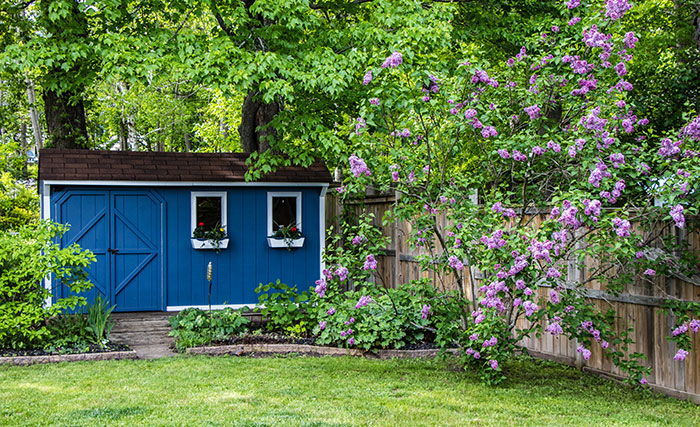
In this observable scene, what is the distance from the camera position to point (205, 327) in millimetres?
8281

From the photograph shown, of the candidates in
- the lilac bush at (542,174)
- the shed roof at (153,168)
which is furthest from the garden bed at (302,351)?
the shed roof at (153,168)

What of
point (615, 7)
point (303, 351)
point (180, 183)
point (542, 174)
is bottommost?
point (303, 351)

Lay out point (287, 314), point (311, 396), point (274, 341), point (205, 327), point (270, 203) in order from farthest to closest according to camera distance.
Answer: point (270, 203) < point (287, 314) < point (205, 327) < point (274, 341) < point (311, 396)

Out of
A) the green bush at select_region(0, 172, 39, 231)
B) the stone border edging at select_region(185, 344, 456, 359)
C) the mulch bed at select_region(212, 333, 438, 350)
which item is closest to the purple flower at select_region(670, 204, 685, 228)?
the stone border edging at select_region(185, 344, 456, 359)

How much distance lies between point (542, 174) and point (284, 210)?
5.51 metres

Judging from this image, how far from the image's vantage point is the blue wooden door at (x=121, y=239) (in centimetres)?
988

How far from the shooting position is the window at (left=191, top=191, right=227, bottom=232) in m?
10.5

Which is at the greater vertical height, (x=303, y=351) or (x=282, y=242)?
(x=282, y=242)

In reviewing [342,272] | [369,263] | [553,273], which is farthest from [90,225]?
[553,273]

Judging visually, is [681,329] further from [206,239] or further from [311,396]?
[206,239]

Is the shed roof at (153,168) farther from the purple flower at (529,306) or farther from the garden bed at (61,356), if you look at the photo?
the purple flower at (529,306)

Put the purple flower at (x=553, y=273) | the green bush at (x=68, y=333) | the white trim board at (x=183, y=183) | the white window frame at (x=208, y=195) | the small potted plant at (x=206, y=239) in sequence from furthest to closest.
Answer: the white window frame at (x=208, y=195), the small potted plant at (x=206, y=239), the white trim board at (x=183, y=183), the green bush at (x=68, y=333), the purple flower at (x=553, y=273)

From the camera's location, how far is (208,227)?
1051cm

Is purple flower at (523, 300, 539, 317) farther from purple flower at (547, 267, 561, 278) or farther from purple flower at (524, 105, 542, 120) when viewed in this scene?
purple flower at (524, 105, 542, 120)
